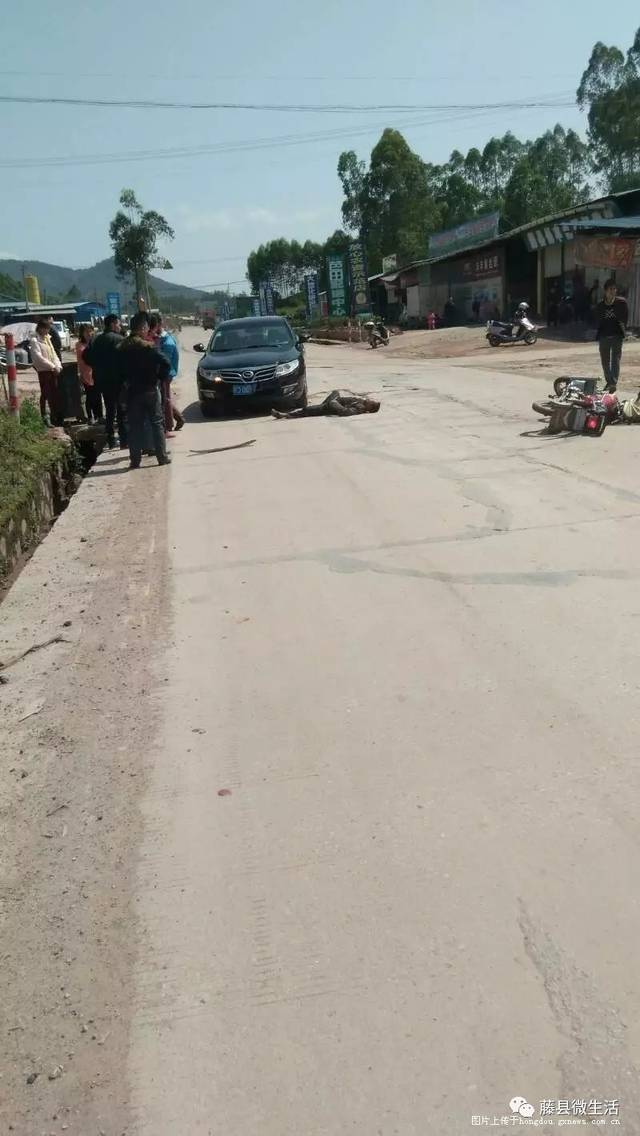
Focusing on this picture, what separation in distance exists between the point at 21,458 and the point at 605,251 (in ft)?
70.9

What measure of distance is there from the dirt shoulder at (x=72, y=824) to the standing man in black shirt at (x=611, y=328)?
9.01m

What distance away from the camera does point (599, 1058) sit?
240 cm

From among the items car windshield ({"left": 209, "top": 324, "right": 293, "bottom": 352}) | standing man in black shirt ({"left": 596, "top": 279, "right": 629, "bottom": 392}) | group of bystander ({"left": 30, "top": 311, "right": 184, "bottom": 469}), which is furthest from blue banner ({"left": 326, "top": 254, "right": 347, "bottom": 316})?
standing man in black shirt ({"left": 596, "top": 279, "right": 629, "bottom": 392})

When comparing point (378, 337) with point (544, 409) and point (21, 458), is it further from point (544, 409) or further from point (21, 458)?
point (21, 458)

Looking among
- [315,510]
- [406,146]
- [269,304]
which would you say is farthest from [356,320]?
[315,510]

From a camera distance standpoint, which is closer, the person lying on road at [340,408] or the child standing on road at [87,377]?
the child standing on road at [87,377]

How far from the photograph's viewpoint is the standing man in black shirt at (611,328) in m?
13.6

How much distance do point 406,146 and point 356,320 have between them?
103 ft

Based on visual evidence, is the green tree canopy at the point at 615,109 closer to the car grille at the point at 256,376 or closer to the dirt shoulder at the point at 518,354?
the dirt shoulder at the point at 518,354

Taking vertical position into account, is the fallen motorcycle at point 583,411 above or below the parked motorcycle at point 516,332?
below

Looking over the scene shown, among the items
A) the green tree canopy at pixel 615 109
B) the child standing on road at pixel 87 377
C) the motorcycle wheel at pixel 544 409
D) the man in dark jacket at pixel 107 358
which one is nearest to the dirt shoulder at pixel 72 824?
the man in dark jacket at pixel 107 358

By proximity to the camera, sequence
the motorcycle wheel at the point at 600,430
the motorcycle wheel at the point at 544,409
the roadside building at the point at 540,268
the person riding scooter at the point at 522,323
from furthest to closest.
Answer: the person riding scooter at the point at 522,323 < the roadside building at the point at 540,268 < the motorcycle wheel at the point at 544,409 < the motorcycle wheel at the point at 600,430

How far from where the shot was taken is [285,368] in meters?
15.2

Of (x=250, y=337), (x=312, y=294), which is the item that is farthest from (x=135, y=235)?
(x=250, y=337)
